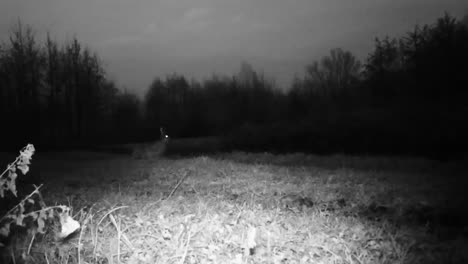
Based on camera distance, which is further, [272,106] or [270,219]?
[272,106]

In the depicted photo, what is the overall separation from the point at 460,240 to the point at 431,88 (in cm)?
1481

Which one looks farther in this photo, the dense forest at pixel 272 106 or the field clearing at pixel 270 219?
the dense forest at pixel 272 106

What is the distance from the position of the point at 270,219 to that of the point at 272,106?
28.7 m

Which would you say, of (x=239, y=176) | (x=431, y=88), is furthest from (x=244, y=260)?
(x=431, y=88)

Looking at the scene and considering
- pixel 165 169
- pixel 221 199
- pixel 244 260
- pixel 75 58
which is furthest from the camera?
pixel 75 58

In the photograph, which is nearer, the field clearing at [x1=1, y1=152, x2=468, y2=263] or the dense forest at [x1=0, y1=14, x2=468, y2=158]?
the field clearing at [x1=1, y1=152, x2=468, y2=263]

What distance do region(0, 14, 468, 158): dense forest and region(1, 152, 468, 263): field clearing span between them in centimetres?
518

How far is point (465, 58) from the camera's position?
15.8m

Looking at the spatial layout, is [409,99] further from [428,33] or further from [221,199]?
[221,199]

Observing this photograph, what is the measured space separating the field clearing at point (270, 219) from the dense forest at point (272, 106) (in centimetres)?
518

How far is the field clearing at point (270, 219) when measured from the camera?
3.66 metres

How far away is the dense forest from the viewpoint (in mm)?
13578

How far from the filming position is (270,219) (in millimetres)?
4582

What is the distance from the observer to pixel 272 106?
108 ft
